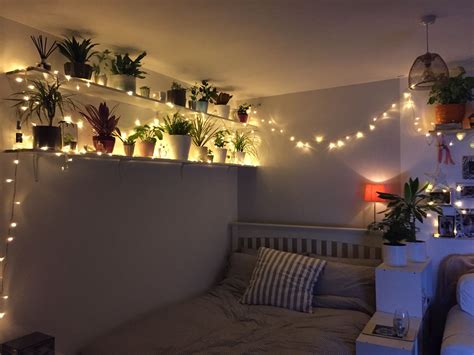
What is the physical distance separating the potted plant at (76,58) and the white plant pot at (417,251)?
2507 millimetres

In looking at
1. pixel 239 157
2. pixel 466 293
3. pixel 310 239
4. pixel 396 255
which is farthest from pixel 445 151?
pixel 239 157

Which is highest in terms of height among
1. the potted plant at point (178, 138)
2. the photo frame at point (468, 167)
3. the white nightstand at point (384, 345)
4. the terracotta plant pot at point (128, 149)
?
the potted plant at point (178, 138)

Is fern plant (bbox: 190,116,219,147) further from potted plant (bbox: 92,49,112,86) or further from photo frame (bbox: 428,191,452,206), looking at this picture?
photo frame (bbox: 428,191,452,206)

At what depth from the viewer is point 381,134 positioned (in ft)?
10.9

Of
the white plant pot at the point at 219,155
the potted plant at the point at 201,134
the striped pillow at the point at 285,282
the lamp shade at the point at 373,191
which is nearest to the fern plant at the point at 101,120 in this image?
the potted plant at the point at 201,134

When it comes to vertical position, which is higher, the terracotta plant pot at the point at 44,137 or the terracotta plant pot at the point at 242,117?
the terracotta plant pot at the point at 242,117

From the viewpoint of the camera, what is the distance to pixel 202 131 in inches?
136

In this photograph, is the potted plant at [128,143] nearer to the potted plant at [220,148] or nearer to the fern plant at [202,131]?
the fern plant at [202,131]

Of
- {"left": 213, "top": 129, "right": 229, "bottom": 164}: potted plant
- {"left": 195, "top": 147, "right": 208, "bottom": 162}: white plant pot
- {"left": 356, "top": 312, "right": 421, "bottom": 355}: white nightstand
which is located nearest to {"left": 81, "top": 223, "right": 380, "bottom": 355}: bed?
{"left": 356, "top": 312, "right": 421, "bottom": 355}: white nightstand

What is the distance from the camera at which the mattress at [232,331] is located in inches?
87.9

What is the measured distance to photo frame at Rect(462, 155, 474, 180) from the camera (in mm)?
2922

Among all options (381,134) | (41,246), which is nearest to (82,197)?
(41,246)

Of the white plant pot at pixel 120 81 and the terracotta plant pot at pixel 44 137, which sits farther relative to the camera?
the white plant pot at pixel 120 81

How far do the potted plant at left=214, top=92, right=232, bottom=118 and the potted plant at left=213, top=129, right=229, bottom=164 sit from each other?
184 millimetres
